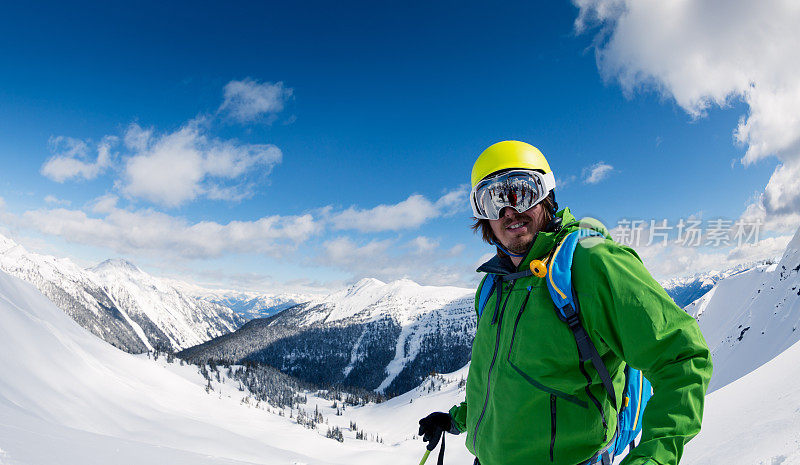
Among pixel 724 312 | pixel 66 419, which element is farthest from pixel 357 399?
pixel 66 419

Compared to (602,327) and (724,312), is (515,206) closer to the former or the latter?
(602,327)

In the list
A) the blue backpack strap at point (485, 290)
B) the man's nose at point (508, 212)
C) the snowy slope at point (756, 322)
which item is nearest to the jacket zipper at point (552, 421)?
the blue backpack strap at point (485, 290)

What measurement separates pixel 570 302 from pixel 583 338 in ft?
0.76

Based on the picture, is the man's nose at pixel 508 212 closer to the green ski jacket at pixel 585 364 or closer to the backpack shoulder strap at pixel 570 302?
the green ski jacket at pixel 585 364

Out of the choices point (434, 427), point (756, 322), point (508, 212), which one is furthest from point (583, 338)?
point (756, 322)

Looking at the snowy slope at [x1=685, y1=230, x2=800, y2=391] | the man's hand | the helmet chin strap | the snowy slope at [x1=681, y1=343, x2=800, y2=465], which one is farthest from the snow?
the helmet chin strap

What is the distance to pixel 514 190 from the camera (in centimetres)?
321

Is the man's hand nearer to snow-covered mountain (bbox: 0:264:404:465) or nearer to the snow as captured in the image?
the snow

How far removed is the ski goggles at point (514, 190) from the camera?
312cm

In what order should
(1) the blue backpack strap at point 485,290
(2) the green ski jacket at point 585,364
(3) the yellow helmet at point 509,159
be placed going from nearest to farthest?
1. (2) the green ski jacket at point 585,364
2. (3) the yellow helmet at point 509,159
3. (1) the blue backpack strap at point 485,290

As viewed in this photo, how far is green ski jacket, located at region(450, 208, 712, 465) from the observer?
1788 millimetres

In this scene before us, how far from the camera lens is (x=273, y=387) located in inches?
5507

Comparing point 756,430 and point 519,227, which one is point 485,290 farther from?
point 756,430

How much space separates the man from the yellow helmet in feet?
0.03
